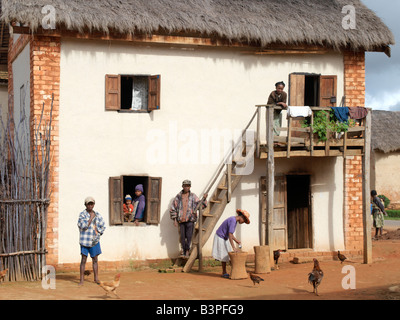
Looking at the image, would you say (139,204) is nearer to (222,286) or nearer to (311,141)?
(222,286)

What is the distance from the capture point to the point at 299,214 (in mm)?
15953

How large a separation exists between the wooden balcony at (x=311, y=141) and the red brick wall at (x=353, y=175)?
803 millimetres

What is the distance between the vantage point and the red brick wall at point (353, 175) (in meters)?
15.3

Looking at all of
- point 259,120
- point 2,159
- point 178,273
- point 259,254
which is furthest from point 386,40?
point 2,159

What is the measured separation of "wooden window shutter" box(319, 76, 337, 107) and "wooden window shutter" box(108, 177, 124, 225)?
16.1 feet

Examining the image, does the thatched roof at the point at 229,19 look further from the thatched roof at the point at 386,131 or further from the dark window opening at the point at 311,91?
the thatched roof at the point at 386,131

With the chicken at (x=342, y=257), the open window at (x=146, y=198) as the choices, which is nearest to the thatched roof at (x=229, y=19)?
the open window at (x=146, y=198)

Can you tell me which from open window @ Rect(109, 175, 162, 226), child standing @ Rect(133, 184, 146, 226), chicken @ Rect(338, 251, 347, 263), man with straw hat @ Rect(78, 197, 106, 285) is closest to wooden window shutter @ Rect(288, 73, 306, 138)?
chicken @ Rect(338, 251, 347, 263)

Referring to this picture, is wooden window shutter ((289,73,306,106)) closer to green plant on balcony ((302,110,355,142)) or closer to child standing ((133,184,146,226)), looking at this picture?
green plant on balcony ((302,110,355,142))

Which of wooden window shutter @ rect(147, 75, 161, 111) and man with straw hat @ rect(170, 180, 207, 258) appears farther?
wooden window shutter @ rect(147, 75, 161, 111)

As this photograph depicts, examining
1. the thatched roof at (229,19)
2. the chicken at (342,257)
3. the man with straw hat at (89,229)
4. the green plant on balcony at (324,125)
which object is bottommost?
the chicken at (342,257)

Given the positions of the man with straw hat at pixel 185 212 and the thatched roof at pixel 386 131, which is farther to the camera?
the thatched roof at pixel 386 131

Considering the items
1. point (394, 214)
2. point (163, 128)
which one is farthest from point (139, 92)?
point (394, 214)

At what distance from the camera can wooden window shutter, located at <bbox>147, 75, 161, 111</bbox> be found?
550 inches
